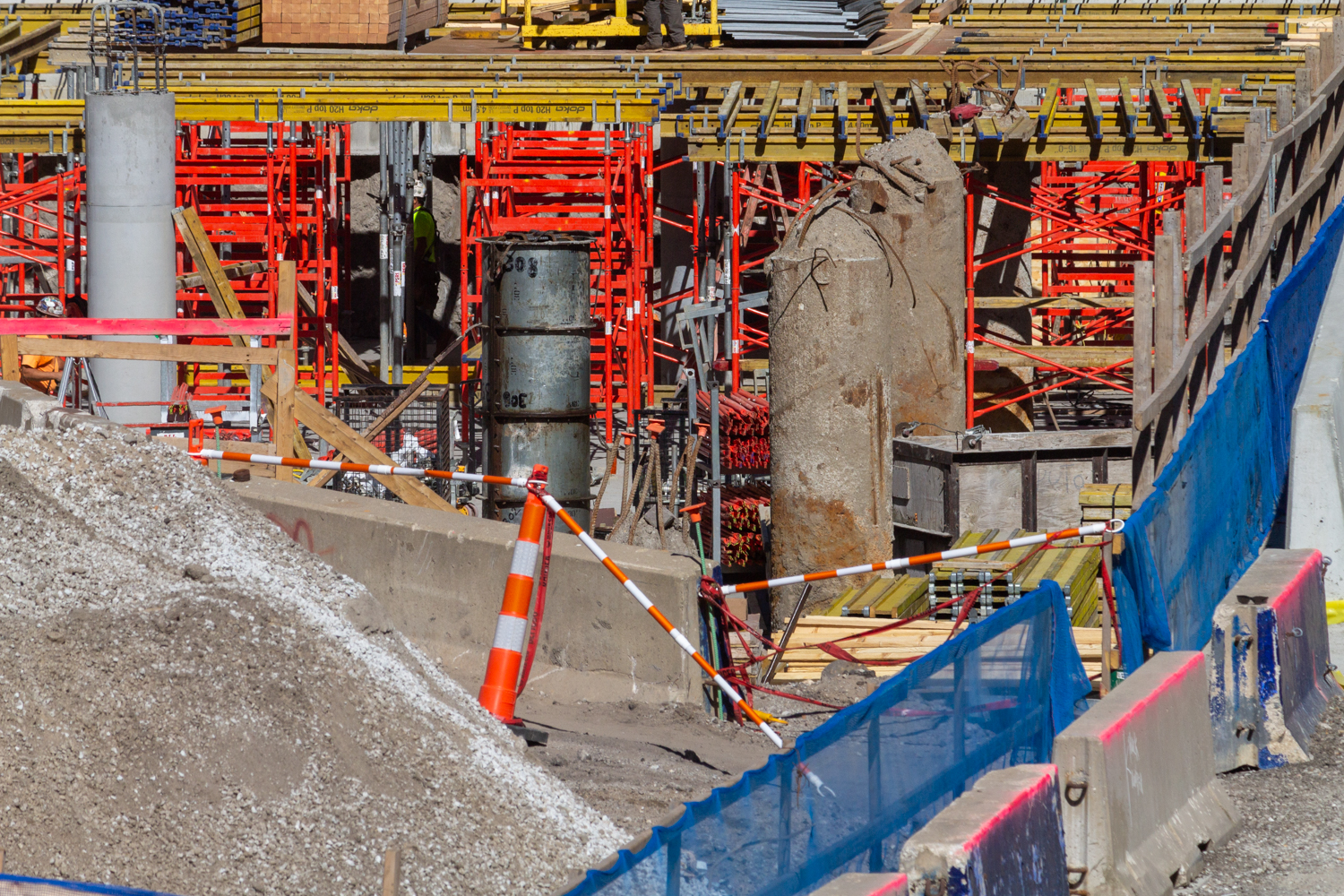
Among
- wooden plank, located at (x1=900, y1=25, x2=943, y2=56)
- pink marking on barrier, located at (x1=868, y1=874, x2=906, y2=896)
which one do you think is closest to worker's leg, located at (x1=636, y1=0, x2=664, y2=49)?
wooden plank, located at (x1=900, y1=25, x2=943, y2=56)

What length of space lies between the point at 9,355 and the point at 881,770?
8405 mm

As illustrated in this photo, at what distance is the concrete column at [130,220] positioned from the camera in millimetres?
13891

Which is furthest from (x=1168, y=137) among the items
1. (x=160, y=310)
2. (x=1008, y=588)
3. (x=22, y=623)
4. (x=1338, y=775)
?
(x=22, y=623)

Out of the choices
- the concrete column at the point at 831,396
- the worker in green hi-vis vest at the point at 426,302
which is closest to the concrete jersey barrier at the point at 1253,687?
the concrete column at the point at 831,396

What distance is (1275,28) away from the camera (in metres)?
27.3

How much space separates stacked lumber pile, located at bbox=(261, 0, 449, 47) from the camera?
88.4 ft

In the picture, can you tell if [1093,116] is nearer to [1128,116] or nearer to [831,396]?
[1128,116]

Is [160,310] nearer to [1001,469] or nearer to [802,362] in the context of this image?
[802,362]


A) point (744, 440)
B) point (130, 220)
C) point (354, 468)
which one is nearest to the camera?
point (354, 468)

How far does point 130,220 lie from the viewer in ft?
46.4

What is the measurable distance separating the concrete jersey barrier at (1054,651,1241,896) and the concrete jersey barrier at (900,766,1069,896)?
13 centimetres

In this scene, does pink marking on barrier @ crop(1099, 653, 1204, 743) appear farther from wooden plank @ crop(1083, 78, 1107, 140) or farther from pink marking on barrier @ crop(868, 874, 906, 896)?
wooden plank @ crop(1083, 78, 1107, 140)

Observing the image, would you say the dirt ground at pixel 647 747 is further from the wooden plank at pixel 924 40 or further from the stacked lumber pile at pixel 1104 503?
the wooden plank at pixel 924 40

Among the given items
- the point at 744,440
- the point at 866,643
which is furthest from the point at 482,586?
the point at 744,440
